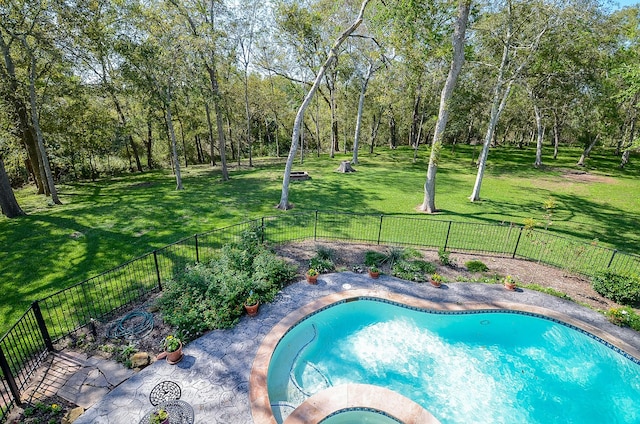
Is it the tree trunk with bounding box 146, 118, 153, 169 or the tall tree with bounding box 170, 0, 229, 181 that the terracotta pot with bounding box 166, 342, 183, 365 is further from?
the tree trunk with bounding box 146, 118, 153, 169

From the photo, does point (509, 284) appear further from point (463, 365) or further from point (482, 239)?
point (482, 239)

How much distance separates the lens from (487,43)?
17.1 m

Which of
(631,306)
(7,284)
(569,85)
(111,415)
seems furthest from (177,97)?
(569,85)

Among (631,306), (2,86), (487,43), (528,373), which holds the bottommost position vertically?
(528,373)

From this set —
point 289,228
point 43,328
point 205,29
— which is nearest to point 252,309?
point 43,328

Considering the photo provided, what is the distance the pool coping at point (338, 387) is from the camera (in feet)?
16.6

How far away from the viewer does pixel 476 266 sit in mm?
9938

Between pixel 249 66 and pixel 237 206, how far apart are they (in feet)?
44.5

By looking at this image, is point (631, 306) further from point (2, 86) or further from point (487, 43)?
point (2, 86)

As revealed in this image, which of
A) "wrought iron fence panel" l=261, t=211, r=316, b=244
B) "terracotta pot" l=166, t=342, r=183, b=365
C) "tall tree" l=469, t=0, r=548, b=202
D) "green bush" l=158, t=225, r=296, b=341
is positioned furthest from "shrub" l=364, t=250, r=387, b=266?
"tall tree" l=469, t=0, r=548, b=202

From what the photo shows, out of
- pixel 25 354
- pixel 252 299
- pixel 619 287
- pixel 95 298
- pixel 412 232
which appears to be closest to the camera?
pixel 25 354

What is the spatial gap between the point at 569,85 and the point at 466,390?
23993 millimetres

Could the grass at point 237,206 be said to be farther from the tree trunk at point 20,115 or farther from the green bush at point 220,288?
the green bush at point 220,288

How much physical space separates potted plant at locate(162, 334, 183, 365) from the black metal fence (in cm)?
205
